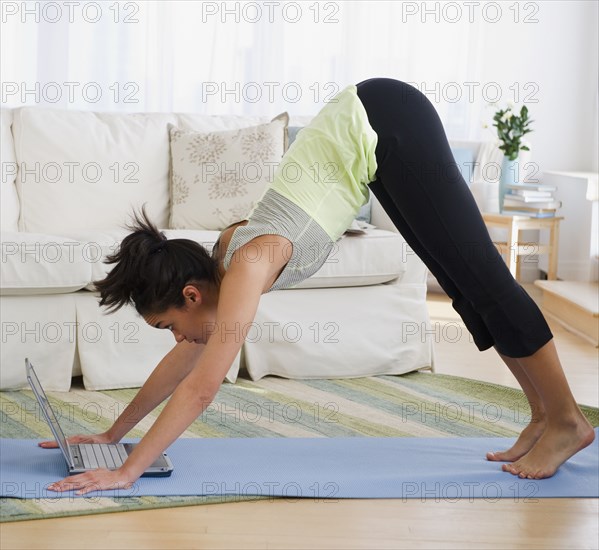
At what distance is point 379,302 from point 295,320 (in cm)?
32

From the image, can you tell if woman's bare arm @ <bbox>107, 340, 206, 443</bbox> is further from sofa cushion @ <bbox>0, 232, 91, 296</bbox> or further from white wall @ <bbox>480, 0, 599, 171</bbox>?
white wall @ <bbox>480, 0, 599, 171</bbox>

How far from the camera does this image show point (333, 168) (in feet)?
7.00

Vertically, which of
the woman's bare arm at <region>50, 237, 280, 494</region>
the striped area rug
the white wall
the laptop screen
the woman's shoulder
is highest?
the white wall

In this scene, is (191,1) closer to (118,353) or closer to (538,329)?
(118,353)

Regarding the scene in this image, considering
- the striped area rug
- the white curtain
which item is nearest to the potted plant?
the white curtain

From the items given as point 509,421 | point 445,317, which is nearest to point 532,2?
point 445,317

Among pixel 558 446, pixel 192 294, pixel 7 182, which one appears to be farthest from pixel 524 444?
pixel 7 182

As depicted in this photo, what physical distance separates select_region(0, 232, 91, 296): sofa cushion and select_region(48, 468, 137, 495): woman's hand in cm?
104

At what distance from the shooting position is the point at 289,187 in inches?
82.0

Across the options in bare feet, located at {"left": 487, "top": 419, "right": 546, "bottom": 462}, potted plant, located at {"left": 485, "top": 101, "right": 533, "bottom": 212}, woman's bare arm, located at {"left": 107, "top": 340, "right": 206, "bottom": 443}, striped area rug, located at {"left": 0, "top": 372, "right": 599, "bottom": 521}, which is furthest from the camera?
potted plant, located at {"left": 485, "top": 101, "right": 533, "bottom": 212}

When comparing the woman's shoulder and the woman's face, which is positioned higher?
the woman's shoulder

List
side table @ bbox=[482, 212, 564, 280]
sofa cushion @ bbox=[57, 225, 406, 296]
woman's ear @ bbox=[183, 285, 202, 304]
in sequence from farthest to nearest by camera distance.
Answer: side table @ bbox=[482, 212, 564, 280] → sofa cushion @ bbox=[57, 225, 406, 296] → woman's ear @ bbox=[183, 285, 202, 304]

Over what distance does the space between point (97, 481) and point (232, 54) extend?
3.74 m

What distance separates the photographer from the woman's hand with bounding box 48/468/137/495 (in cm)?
198
